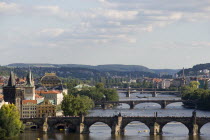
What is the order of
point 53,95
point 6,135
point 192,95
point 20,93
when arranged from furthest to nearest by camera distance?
point 192,95 → point 53,95 → point 20,93 → point 6,135

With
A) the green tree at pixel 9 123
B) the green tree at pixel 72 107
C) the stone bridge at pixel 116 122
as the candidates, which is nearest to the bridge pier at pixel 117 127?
the stone bridge at pixel 116 122

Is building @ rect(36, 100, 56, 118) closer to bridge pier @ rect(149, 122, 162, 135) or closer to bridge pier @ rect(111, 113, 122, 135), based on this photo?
bridge pier @ rect(111, 113, 122, 135)

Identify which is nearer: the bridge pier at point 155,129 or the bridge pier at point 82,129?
the bridge pier at point 155,129

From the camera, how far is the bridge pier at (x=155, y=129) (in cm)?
10838

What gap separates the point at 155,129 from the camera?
108812 mm

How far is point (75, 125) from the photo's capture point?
114m

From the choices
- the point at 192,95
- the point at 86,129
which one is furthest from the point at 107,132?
the point at 192,95

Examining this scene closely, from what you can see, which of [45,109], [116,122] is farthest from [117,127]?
[45,109]

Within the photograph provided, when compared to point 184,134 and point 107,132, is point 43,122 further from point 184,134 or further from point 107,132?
point 184,134

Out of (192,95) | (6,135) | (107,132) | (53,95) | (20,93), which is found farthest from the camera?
(192,95)

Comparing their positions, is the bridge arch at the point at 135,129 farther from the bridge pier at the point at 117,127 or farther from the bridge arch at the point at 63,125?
the bridge arch at the point at 63,125

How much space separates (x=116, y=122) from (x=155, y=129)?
21.1ft

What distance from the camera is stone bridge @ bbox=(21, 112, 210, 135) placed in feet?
352

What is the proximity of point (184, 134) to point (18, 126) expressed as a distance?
25752mm
